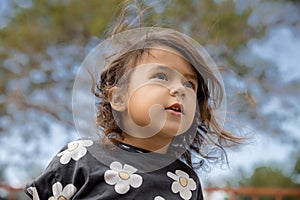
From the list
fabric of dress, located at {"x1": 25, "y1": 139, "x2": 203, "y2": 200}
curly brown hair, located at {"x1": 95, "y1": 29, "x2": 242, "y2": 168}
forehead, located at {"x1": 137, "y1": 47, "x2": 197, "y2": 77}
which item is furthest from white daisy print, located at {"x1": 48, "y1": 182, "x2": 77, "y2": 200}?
forehead, located at {"x1": 137, "y1": 47, "x2": 197, "y2": 77}

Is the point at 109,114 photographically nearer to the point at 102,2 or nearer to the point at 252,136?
the point at 252,136

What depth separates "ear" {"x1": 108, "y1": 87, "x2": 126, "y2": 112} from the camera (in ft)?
2.93

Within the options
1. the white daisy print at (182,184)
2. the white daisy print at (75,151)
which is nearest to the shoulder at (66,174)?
the white daisy print at (75,151)

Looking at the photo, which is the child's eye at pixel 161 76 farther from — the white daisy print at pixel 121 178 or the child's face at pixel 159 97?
the white daisy print at pixel 121 178

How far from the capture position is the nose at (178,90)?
2.81ft

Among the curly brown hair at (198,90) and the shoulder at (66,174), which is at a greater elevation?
the curly brown hair at (198,90)

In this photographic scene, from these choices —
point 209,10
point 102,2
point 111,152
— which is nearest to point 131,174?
point 111,152

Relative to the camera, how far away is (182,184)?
92 centimetres

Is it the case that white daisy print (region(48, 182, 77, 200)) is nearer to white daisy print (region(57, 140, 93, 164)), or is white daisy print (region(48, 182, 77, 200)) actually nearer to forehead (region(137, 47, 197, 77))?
white daisy print (region(57, 140, 93, 164))

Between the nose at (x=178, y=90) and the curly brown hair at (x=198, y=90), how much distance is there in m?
0.07

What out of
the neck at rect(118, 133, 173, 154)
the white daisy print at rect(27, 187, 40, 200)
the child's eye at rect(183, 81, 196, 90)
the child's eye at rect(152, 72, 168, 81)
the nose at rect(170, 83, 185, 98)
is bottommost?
the white daisy print at rect(27, 187, 40, 200)

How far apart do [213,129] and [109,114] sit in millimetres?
179

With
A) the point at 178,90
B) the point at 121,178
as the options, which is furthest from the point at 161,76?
the point at 121,178

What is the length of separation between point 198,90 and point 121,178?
213 mm
